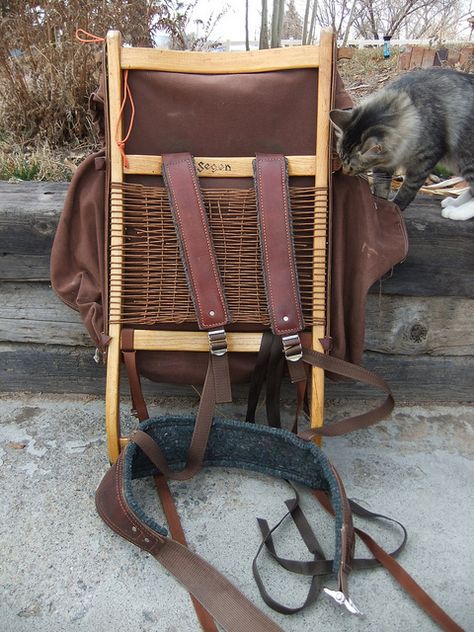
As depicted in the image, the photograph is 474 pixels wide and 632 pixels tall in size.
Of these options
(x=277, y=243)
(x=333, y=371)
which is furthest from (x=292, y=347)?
Result: (x=277, y=243)

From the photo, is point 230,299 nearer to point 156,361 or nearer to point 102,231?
point 156,361

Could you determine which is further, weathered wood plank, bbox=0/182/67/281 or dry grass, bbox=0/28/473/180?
dry grass, bbox=0/28/473/180

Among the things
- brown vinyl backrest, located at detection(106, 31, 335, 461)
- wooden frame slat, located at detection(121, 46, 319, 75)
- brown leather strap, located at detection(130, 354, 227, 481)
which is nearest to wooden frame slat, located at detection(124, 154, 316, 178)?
brown vinyl backrest, located at detection(106, 31, 335, 461)

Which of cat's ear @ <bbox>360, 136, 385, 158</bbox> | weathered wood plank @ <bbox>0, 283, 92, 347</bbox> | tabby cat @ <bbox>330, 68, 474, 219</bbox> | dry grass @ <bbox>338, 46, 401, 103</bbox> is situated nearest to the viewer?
cat's ear @ <bbox>360, 136, 385, 158</bbox>

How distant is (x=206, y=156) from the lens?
165cm

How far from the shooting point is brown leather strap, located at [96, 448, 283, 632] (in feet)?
4.10

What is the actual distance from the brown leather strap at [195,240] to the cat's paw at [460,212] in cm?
89

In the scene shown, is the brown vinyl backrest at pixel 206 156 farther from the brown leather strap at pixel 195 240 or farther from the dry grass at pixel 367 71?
the dry grass at pixel 367 71

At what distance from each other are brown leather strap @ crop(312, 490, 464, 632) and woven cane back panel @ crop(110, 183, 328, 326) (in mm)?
625

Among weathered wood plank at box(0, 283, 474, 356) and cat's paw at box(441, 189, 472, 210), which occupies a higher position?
cat's paw at box(441, 189, 472, 210)

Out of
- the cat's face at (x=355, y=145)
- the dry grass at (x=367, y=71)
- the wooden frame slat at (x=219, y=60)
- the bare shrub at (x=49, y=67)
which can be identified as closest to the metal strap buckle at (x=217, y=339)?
the cat's face at (x=355, y=145)

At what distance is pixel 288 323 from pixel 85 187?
29.5 inches

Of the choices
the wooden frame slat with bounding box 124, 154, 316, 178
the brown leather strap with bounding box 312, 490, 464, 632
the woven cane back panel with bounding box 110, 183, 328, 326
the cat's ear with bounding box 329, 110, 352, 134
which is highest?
the cat's ear with bounding box 329, 110, 352, 134

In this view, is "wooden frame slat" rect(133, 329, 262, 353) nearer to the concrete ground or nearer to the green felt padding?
the green felt padding
